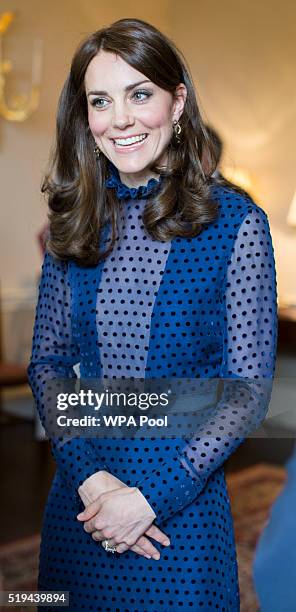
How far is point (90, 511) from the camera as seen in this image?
1332 mm

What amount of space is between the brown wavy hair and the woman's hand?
377mm

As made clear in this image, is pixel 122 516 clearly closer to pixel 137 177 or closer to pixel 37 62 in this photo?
pixel 137 177

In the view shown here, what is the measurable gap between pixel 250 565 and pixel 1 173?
9.25 feet

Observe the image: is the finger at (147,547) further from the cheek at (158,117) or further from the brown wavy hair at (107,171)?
the cheek at (158,117)

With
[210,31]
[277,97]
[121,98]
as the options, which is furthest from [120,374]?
[277,97]

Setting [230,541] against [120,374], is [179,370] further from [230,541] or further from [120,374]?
[230,541]

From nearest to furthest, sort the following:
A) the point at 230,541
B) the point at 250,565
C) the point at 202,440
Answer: the point at 202,440, the point at 230,541, the point at 250,565

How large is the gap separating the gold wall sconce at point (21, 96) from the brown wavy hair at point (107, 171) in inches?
142

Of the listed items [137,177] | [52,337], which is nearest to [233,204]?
[137,177]

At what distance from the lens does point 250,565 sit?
314 centimetres

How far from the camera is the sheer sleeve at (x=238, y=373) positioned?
1309mm

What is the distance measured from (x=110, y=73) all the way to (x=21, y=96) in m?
3.89

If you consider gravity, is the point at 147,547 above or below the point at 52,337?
below

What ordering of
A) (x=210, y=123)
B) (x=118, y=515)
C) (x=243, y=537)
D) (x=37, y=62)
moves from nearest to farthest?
(x=118, y=515), (x=243, y=537), (x=37, y=62), (x=210, y=123)
